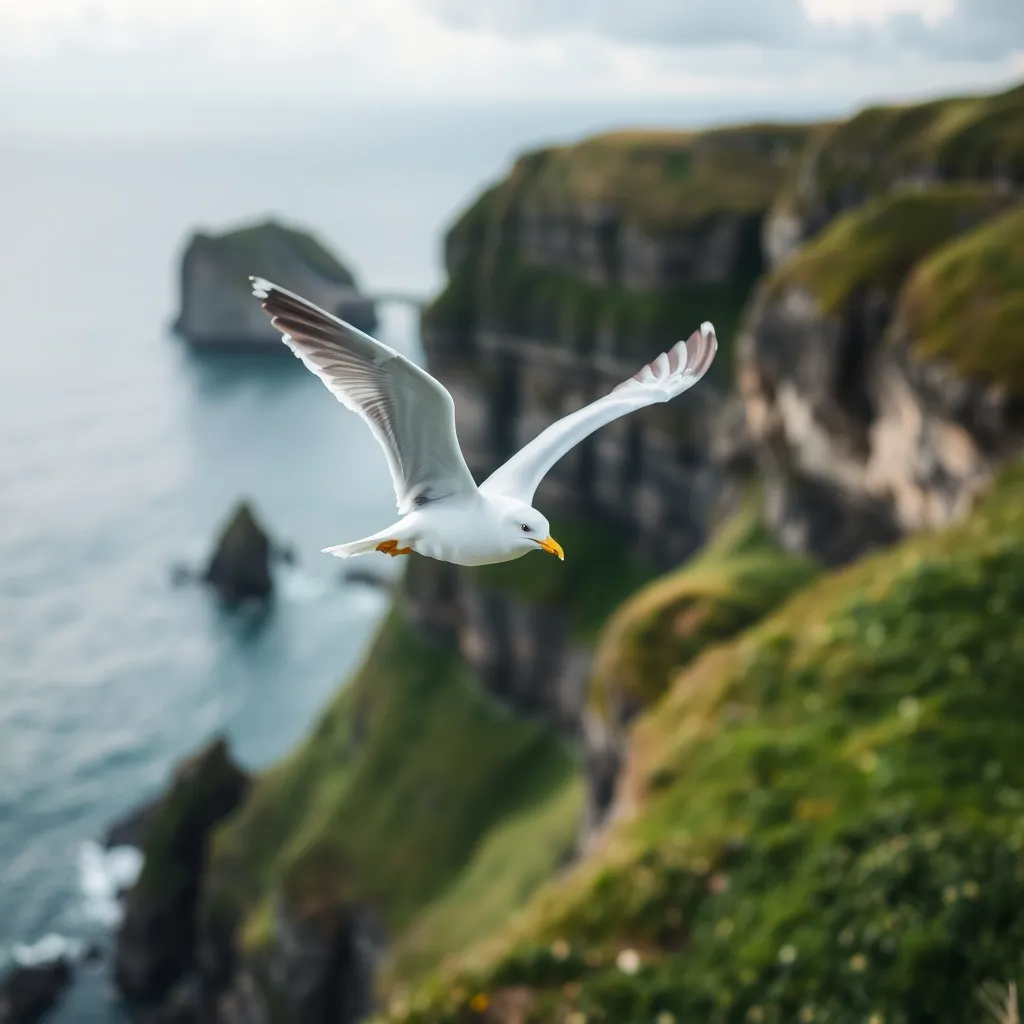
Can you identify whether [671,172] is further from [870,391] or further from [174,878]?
[174,878]

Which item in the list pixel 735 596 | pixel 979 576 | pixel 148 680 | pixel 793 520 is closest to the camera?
pixel 979 576

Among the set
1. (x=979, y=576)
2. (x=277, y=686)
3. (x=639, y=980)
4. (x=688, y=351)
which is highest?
(x=688, y=351)

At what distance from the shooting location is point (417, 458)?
33.1 ft

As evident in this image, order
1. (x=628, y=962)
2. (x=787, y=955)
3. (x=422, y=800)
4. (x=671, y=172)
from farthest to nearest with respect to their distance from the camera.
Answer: (x=671, y=172), (x=422, y=800), (x=628, y=962), (x=787, y=955)

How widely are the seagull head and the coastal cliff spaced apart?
38.5ft

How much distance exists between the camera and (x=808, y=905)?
63.3 feet

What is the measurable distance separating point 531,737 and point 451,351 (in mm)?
35129

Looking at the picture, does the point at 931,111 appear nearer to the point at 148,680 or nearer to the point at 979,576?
the point at 979,576

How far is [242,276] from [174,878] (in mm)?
115751

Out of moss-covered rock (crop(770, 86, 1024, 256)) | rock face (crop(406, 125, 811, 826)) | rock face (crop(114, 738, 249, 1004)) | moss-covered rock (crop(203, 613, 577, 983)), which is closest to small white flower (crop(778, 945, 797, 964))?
moss-covered rock (crop(203, 613, 577, 983))

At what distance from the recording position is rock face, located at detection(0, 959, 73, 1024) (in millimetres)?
66312

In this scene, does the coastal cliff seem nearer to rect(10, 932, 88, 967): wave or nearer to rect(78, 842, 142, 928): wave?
rect(78, 842, 142, 928): wave

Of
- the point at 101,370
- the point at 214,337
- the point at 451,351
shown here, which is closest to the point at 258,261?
the point at 214,337

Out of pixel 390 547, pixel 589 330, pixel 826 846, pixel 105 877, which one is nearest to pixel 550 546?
pixel 390 547
